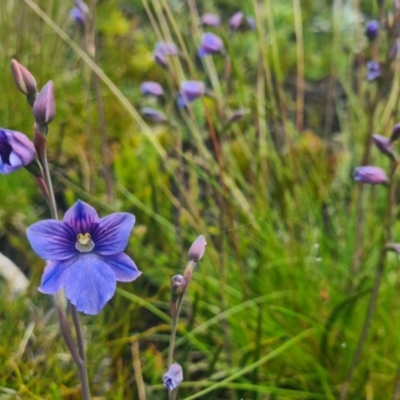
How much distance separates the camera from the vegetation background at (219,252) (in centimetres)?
138

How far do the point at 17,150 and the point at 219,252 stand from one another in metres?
1.07

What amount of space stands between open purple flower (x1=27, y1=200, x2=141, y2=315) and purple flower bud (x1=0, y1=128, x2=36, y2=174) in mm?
81

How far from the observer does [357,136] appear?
7.70 feet

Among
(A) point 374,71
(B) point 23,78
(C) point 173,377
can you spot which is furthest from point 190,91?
(C) point 173,377

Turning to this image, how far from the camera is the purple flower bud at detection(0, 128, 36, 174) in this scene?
701mm

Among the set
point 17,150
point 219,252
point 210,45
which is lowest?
point 219,252

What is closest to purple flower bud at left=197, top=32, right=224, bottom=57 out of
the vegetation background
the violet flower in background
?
the vegetation background

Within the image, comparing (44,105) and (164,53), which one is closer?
(44,105)

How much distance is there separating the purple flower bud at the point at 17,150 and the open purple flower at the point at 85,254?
81 mm

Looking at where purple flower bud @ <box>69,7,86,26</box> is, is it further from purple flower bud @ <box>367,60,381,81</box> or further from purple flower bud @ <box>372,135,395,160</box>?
purple flower bud @ <box>372,135,395,160</box>

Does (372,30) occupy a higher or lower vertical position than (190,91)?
higher

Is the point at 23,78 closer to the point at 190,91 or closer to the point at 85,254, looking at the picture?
the point at 85,254

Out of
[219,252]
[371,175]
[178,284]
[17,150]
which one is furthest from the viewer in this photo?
[219,252]

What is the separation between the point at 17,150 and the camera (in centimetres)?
70
